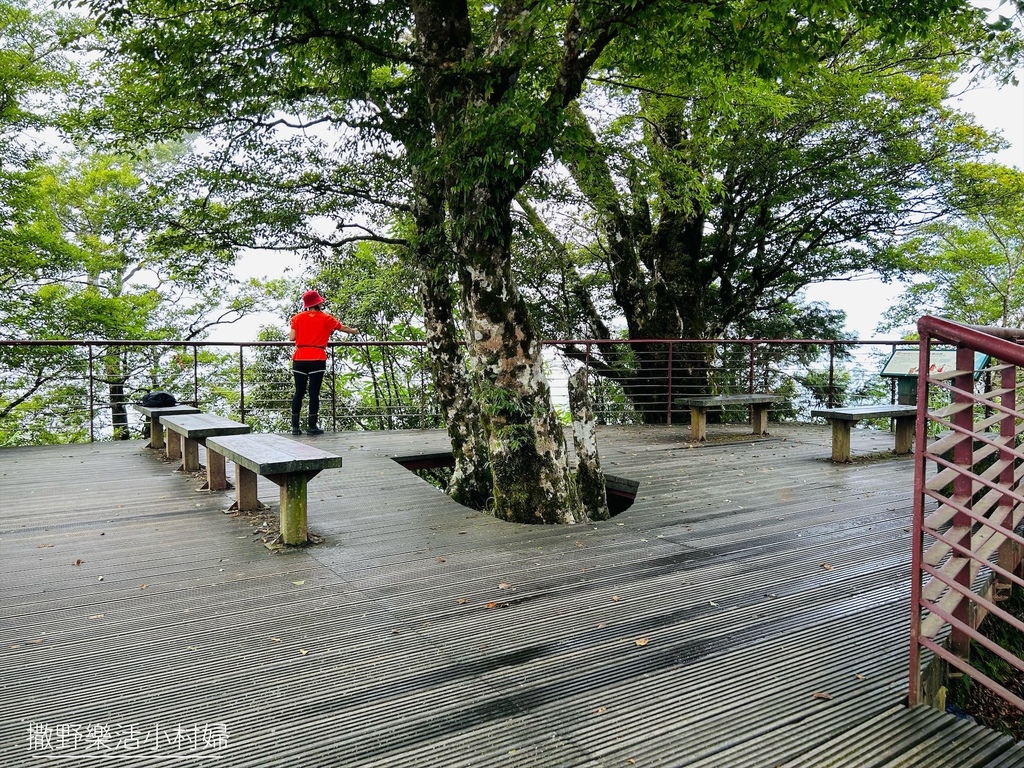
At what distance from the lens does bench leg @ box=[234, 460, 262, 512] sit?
15.9ft

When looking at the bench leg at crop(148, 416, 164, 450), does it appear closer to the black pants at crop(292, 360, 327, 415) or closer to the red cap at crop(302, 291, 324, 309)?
the black pants at crop(292, 360, 327, 415)

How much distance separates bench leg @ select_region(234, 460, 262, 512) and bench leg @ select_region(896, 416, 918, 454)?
6.27 m

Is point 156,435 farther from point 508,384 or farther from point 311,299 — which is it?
point 508,384

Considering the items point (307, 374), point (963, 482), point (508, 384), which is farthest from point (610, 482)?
point (963, 482)

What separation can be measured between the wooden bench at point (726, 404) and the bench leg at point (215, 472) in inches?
204

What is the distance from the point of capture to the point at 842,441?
6957 millimetres

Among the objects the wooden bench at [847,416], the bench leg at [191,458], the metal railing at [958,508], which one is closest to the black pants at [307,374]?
the bench leg at [191,458]

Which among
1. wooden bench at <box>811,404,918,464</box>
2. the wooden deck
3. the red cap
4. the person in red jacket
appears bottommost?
the wooden deck

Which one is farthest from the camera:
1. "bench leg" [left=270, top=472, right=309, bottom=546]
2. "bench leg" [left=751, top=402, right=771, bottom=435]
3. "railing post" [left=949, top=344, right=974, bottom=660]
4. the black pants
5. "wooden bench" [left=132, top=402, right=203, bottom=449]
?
"bench leg" [left=751, top=402, right=771, bottom=435]

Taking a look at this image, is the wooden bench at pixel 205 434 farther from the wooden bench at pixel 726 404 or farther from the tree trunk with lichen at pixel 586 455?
the wooden bench at pixel 726 404

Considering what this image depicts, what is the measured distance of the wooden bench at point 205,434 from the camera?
5.27 m

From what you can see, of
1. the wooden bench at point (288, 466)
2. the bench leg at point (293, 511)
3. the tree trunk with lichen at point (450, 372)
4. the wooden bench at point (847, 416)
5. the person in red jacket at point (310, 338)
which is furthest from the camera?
the person in red jacket at point (310, 338)

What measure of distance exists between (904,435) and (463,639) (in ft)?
20.7

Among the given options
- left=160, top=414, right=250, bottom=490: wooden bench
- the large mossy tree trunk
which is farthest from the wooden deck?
left=160, top=414, right=250, bottom=490: wooden bench
